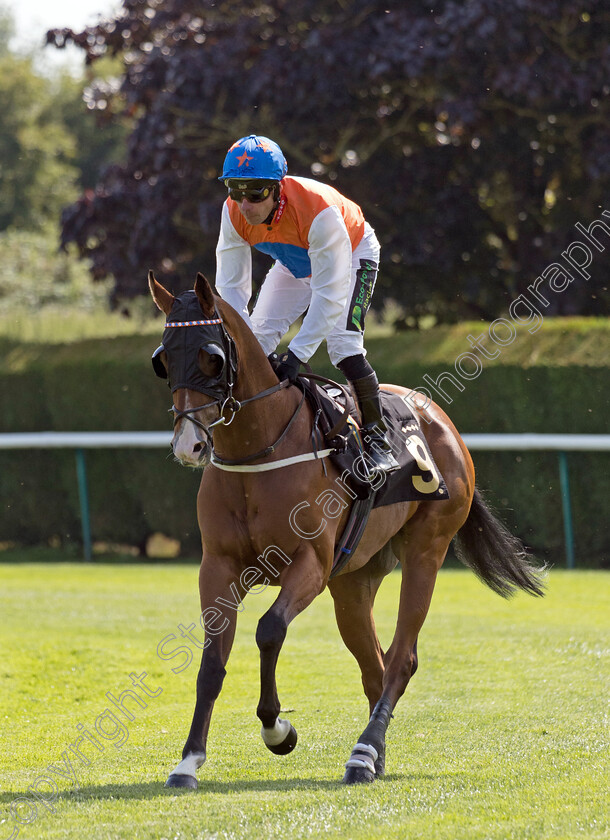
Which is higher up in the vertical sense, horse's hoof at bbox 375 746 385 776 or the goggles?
the goggles

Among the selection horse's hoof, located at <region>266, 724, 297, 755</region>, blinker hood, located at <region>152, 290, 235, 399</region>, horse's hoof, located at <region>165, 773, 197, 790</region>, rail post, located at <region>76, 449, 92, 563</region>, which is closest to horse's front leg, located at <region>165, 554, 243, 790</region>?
horse's hoof, located at <region>165, 773, 197, 790</region>

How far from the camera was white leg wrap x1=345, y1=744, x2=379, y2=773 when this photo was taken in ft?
13.4

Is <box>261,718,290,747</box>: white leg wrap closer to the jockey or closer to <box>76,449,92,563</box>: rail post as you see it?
the jockey

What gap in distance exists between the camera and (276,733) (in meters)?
4.01

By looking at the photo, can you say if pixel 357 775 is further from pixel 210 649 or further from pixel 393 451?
pixel 393 451

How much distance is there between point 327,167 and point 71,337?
3496mm

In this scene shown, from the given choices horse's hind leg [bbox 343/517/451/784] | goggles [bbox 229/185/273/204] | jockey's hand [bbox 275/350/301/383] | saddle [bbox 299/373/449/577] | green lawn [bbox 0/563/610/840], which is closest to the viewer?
green lawn [bbox 0/563/610/840]

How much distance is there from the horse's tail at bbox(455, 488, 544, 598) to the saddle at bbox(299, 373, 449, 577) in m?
0.56

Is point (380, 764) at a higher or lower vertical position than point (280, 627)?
lower

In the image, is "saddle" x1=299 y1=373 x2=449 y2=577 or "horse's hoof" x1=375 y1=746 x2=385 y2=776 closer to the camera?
"horse's hoof" x1=375 y1=746 x2=385 y2=776

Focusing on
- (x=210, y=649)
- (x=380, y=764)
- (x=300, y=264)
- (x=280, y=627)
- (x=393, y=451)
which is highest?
(x=300, y=264)

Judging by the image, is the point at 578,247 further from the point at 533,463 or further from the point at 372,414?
the point at 372,414

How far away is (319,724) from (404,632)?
0.78 m

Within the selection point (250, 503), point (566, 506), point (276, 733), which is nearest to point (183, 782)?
point (276, 733)
